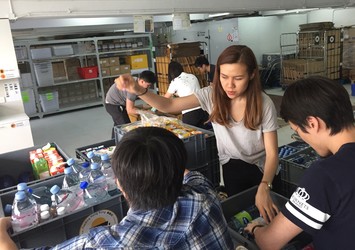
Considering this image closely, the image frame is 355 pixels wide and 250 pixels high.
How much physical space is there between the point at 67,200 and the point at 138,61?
24.8 ft

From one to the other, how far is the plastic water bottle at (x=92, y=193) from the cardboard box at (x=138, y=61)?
24.2 ft

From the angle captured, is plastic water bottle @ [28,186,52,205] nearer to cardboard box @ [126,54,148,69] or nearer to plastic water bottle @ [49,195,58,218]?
plastic water bottle @ [49,195,58,218]

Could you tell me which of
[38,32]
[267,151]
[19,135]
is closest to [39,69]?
[38,32]

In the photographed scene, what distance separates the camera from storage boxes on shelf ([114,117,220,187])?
2.10 meters

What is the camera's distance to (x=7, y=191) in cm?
167

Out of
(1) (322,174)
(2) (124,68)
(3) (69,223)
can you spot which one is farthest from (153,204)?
(2) (124,68)

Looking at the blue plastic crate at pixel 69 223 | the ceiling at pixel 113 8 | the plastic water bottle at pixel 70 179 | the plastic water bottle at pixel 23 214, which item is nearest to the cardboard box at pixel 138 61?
A: the ceiling at pixel 113 8

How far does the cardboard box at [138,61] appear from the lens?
8586 millimetres

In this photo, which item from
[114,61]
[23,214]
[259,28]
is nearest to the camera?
[23,214]

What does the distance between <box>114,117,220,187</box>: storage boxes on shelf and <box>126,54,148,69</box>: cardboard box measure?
21.1 feet

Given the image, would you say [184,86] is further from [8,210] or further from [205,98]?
[8,210]

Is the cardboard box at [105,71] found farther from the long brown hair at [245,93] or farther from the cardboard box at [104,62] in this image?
the long brown hair at [245,93]

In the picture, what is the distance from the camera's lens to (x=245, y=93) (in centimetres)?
167

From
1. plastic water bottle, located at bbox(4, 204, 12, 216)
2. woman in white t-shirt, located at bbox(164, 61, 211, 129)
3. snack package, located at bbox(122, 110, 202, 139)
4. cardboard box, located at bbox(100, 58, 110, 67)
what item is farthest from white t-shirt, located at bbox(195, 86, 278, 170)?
cardboard box, located at bbox(100, 58, 110, 67)
